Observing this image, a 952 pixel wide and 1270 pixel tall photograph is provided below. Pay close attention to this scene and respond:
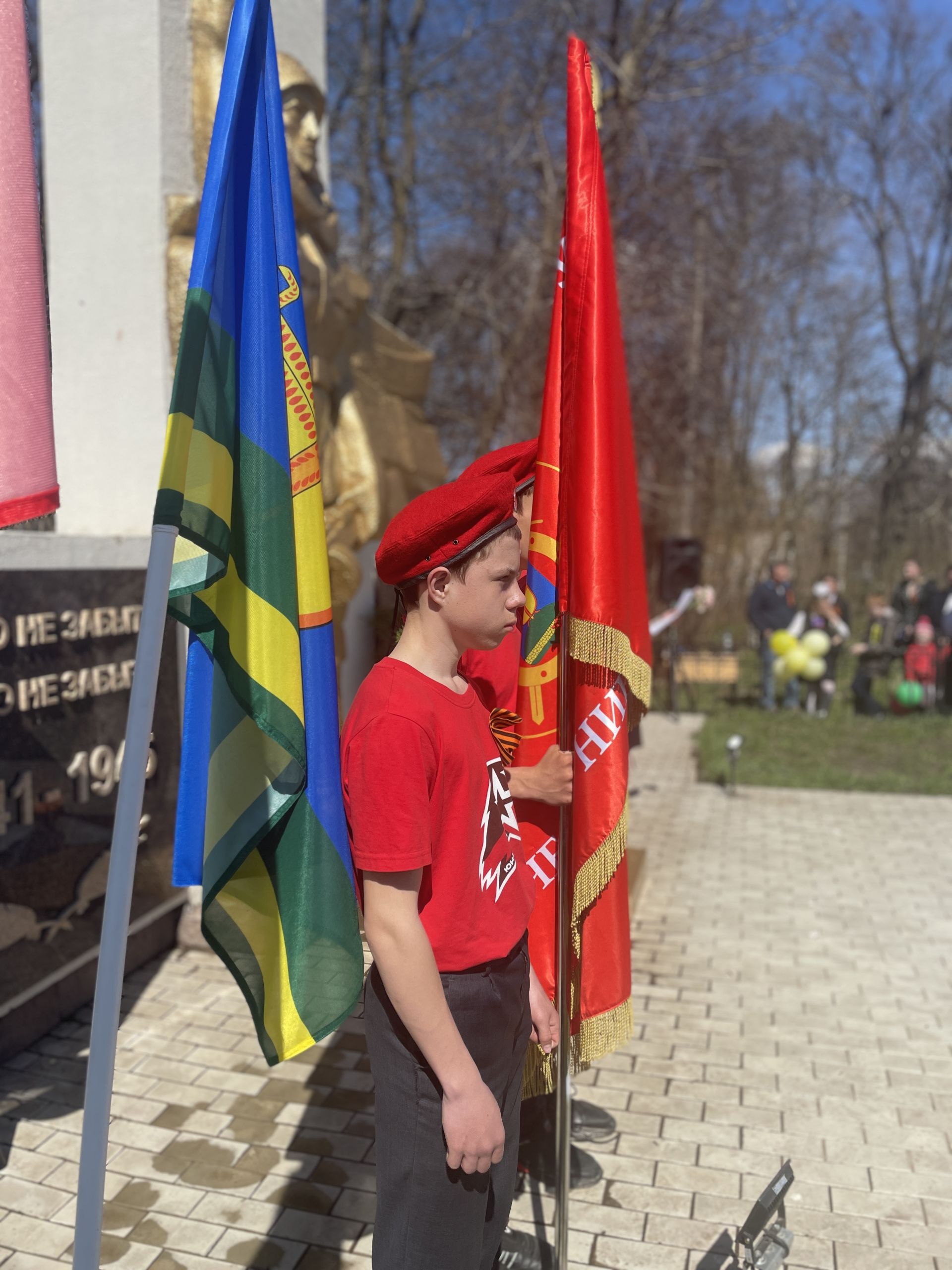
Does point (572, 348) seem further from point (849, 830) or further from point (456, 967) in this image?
point (849, 830)

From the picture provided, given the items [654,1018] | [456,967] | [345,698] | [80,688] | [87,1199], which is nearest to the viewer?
[87,1199]

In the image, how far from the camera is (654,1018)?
4.34 metres

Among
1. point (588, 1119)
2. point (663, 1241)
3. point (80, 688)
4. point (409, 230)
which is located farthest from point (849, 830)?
point (409, 230)

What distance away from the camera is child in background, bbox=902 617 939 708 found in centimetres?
1326

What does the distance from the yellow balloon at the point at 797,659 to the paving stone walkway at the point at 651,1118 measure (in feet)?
24.5

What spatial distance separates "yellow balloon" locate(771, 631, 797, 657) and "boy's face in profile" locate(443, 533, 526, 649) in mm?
11846

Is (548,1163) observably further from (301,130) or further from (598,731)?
(301,130)

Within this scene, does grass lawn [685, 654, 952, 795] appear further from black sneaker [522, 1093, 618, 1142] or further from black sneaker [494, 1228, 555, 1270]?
black sneaker [494, 1228, 555, 1270]

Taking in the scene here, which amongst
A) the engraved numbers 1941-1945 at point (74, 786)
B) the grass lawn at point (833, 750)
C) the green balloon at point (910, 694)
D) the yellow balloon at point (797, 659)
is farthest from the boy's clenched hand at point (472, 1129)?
the green balloon at point (910, 694)

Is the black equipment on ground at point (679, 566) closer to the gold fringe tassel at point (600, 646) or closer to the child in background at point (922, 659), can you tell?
the child in background at point (922, 659)

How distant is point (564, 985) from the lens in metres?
2.28

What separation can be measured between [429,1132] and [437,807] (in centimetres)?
56

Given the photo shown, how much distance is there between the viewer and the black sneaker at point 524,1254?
271 centimetres

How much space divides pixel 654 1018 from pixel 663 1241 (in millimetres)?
1525
